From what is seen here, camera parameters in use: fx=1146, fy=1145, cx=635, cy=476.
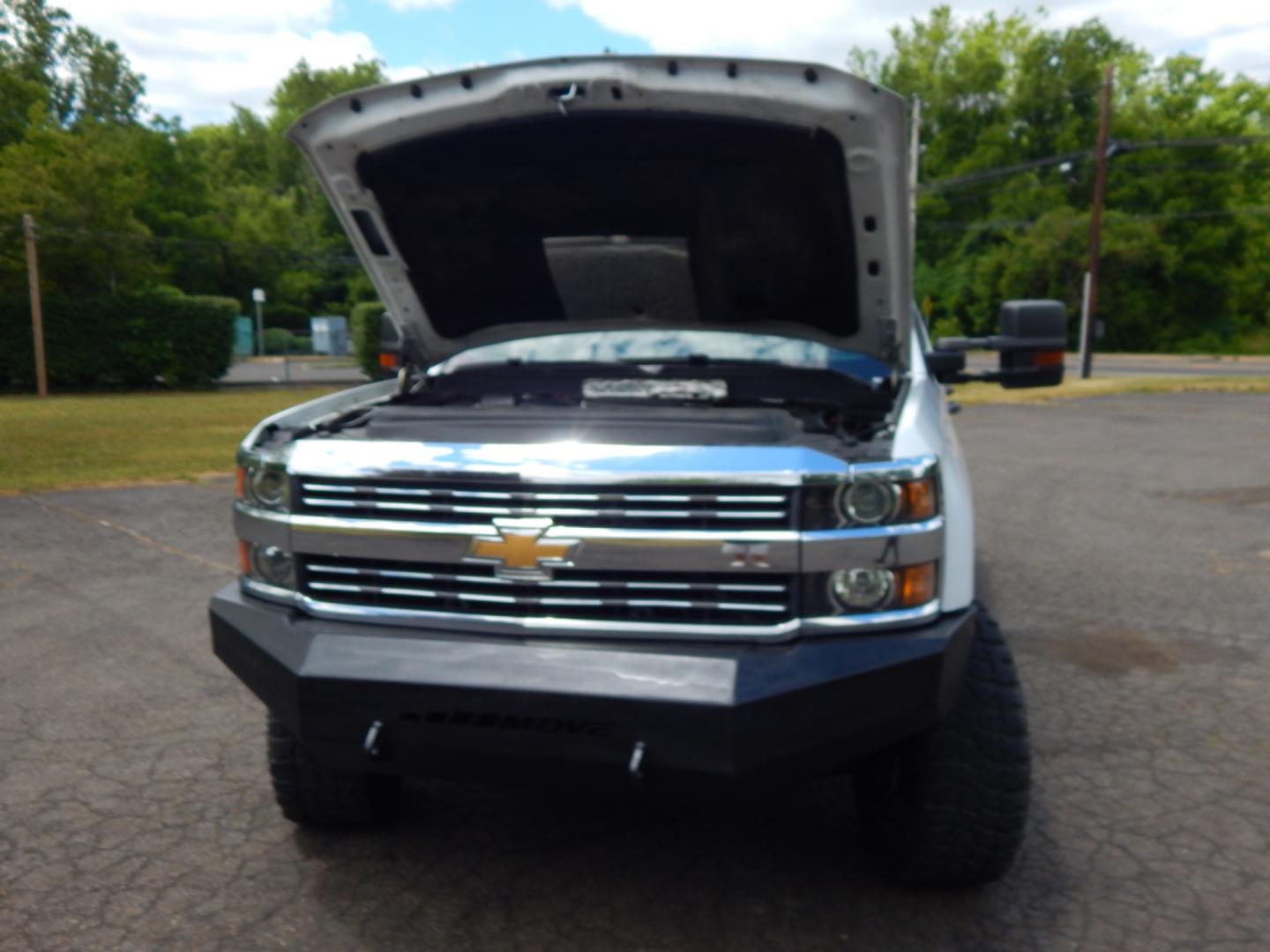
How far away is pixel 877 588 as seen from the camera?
8.36 feet

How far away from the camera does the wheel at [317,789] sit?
318cm

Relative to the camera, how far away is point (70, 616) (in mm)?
5754

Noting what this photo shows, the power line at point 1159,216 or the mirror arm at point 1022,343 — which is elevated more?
the power line at point 1159,216

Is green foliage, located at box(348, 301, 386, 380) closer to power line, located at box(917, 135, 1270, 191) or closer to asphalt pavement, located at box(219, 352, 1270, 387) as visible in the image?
asphalt pavement, located at box(219, 352, 1270, 387)

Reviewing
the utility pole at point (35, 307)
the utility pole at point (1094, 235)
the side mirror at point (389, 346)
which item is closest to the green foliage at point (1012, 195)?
the utility pole at point (1094, 235)

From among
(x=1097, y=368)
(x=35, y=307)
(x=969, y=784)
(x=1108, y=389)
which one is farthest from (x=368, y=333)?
(x=969, y=784)

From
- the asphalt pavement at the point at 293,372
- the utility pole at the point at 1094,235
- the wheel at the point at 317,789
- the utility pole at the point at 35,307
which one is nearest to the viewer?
the wheel at the point at 317,789

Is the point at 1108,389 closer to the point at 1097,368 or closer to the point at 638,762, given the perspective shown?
the point at 1097,368

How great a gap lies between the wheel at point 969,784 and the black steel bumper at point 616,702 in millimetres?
212

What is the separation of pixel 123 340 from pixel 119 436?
46.3ft

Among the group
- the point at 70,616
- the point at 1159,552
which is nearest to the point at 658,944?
the point at 70,616

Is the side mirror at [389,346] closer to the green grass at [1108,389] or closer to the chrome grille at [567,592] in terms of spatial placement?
the chrome grille at [567,592]

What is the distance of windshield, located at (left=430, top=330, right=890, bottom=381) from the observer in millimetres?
3939

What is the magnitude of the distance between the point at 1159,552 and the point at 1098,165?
2596 cm
